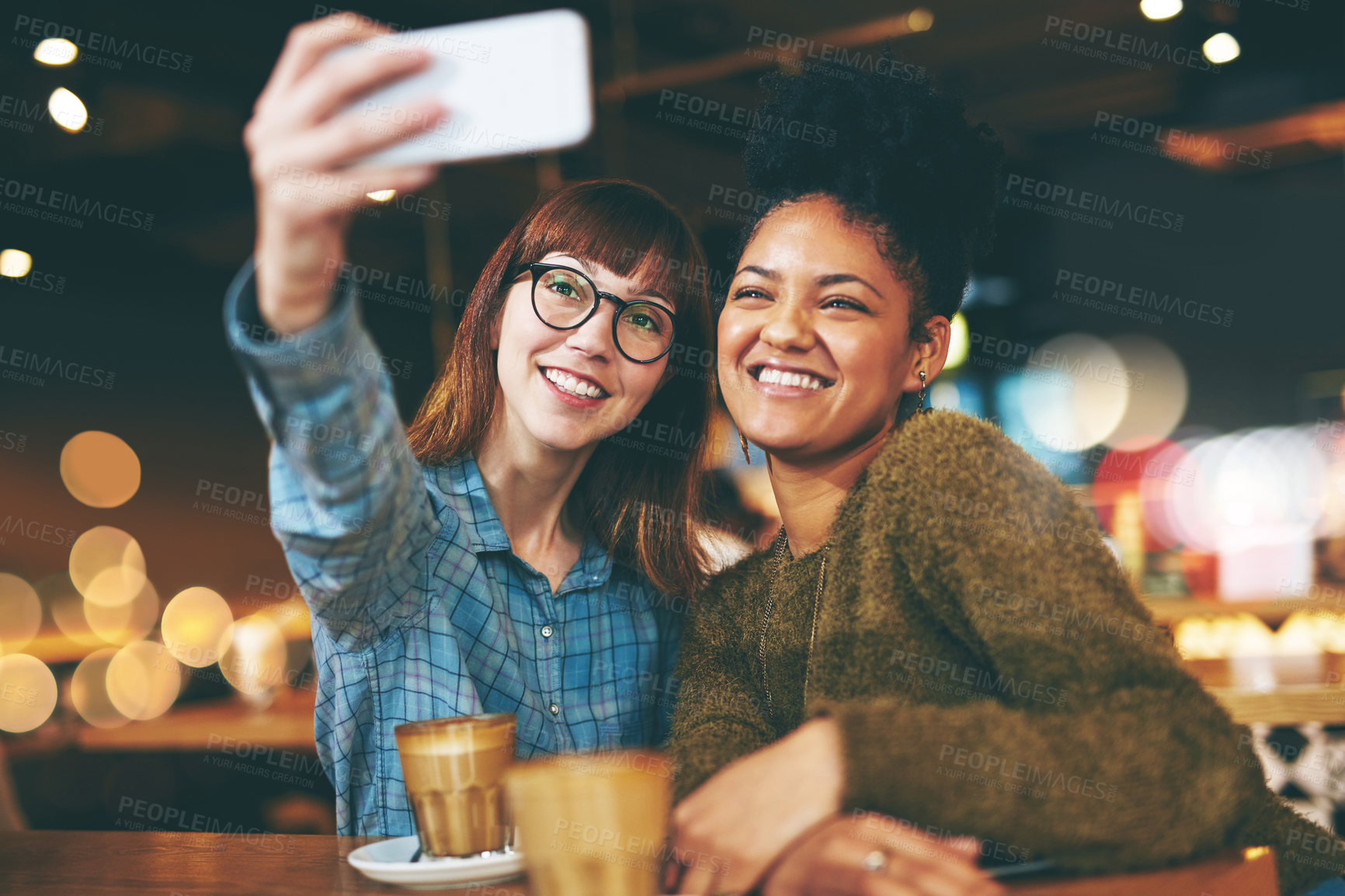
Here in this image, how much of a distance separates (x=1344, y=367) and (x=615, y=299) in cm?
471

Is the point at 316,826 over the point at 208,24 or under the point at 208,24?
under

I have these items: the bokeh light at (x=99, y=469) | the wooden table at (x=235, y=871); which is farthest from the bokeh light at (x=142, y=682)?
the wooden table at (x=235, y=871)

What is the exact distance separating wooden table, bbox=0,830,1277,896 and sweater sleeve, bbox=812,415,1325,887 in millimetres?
27

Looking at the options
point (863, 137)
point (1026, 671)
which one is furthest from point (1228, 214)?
point (1026, 671)

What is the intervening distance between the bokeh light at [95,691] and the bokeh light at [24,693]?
0.10m

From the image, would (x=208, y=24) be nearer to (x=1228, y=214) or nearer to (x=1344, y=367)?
(x=1228, y=214)

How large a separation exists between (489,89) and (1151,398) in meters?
5.16

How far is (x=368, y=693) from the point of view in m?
1.42

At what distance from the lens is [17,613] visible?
4.30 m

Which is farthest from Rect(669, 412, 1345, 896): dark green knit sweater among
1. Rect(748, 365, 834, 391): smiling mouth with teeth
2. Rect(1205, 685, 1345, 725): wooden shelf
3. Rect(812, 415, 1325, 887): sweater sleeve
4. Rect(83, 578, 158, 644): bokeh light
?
Rect(83, 578, 158, 644): bokeh light

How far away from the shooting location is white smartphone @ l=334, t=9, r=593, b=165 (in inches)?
31.8

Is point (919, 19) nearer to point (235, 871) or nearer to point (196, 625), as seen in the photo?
point (235, 871)

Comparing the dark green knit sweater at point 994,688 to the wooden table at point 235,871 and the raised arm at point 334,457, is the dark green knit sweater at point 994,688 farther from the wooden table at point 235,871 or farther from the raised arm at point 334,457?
the raised arm at point 334,457

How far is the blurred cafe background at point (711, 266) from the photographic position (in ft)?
12.6
